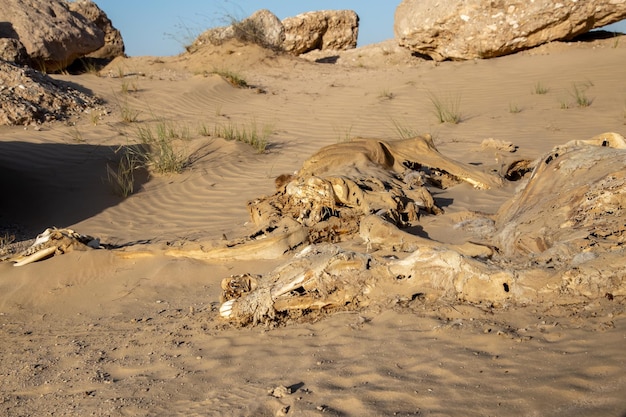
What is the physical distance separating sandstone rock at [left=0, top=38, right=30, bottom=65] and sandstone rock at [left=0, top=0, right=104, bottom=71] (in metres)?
0.72

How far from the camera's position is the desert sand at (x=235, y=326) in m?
2.25

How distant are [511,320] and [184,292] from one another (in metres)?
2.12

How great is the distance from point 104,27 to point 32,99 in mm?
7326

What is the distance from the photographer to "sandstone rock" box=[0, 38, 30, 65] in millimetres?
11344

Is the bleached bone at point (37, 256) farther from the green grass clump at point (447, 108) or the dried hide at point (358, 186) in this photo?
the green grass clump at point (447, 108)

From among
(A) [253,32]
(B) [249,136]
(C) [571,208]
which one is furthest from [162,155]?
(A) [253,32]

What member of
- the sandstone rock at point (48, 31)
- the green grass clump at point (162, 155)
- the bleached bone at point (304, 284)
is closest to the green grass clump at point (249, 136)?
the green grass clump at point (162, 155)

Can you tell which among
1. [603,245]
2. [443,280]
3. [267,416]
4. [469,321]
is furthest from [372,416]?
[603,245]

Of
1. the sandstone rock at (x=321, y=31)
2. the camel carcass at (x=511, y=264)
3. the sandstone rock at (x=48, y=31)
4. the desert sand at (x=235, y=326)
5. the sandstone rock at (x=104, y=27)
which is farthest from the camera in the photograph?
the sandstone rock at (x=321, y=31)

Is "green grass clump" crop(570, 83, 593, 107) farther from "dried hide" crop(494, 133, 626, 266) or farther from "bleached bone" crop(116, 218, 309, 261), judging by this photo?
"bleached bone" crop(116, 218, 309, 261)

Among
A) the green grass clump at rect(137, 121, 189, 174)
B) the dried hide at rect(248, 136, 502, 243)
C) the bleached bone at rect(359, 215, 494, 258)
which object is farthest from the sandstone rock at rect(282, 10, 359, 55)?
the bleached bone at rect(359, 215, 494, 258)

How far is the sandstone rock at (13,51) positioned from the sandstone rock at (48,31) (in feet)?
2.36

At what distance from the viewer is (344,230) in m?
4.26

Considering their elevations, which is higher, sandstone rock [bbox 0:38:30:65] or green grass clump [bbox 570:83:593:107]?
sandstone rock [bbox 0:38:30:65]
